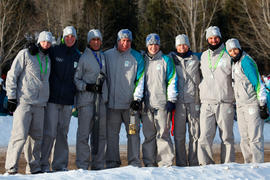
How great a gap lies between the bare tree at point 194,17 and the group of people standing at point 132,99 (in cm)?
1671

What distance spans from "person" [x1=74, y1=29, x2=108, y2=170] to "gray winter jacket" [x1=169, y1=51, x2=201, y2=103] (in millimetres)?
1272

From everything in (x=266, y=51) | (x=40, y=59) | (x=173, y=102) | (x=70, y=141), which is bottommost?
(x=70, y=141)

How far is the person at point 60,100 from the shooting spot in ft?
22.4

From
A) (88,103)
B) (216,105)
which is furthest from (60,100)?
(216,105)

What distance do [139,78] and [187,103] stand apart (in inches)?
36.4

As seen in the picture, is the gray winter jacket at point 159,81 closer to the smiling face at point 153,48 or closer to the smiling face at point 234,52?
the smiling face at point 153,48

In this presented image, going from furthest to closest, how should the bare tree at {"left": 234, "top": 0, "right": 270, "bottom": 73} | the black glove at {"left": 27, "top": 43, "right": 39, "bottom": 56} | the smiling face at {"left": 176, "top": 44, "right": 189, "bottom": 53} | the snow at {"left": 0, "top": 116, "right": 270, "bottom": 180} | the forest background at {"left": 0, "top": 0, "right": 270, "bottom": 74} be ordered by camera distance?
the forest background at {"left": 0, "top": 0, "right": 270, "bottom": 74}, the bare tree at {"left": 234, "top": 0, "right": 270, "bottom": 73}, the smiling face at {"left": 176, "top": 44, "right": 189, "bottom": 53}, the black glove at {"left": 27, "top": 43, "right": 39, "bottom": 56}, the snow at {"left": 0, "top": 116, "right": 270, "bottom": 180}

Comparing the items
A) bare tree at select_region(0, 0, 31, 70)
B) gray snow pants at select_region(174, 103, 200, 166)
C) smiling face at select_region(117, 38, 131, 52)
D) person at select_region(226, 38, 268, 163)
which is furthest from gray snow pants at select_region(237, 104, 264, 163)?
bare tree at select_region(0, 0, 31, 70)

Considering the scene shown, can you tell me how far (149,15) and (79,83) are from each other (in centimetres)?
2332

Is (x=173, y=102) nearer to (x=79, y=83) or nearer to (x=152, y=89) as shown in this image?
(x=152, y=89)

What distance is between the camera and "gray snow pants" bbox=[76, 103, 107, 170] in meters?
7.05

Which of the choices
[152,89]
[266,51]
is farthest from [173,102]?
[266,51]

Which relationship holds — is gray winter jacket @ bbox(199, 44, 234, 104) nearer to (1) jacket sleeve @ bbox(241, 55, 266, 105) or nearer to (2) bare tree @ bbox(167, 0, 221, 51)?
(1) jacket sleeve @ bbox(241, 55, 266, 105)

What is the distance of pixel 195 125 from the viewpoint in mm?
7391
